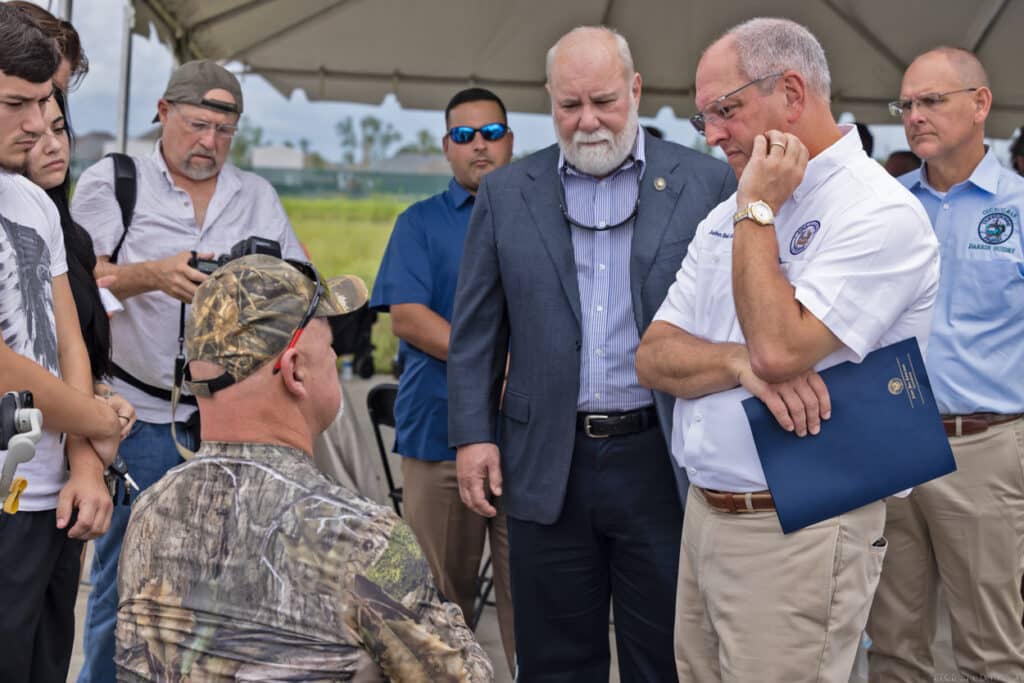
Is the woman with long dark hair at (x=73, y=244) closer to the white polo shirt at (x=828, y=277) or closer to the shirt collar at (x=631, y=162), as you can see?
the shirt collar at (x=631, y=162)

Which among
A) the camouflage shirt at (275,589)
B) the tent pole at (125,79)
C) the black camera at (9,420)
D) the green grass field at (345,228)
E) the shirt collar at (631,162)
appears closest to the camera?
the camouflage shirt at (275,589)

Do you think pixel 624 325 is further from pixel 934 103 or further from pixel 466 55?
pixel 466 55

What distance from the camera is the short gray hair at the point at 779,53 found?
7.14ft

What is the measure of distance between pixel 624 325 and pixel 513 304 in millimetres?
319

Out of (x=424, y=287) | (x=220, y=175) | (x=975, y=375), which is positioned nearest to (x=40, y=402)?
(x=220, y=175)

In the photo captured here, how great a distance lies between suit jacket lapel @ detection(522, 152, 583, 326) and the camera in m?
2.78

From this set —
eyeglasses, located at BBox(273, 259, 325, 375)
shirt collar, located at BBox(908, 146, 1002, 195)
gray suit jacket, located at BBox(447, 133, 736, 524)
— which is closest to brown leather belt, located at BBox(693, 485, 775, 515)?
gray suit jacket, located at BBox(447, 133, 736, 524)

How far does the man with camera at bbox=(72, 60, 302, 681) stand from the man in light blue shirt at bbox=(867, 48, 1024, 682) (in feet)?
7.18

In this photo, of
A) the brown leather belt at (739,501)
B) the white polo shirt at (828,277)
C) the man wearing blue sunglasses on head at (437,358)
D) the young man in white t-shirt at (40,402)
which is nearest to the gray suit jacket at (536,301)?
the white polo shirt at (828,277)

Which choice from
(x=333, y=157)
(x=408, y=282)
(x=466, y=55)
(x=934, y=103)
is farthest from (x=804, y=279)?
(x=333, y=157)

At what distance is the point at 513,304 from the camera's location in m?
2.88

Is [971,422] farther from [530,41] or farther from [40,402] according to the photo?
[530,41]

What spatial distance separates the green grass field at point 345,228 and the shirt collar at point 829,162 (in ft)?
29.7

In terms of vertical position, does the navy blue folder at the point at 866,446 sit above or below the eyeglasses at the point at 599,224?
below
